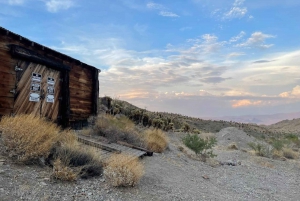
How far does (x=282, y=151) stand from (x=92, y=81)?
41.7ft

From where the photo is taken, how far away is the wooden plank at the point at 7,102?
30.2 feet

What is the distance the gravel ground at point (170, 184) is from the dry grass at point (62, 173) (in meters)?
0.13

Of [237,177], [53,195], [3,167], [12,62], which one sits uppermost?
[12,62]

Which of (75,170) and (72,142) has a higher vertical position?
(72,142)

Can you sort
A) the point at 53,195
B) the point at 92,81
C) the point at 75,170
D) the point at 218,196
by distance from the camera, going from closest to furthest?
the point at 53,195, the point at 75,170, the point at 218,196, the point at 92,81

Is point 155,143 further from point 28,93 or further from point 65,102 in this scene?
point 28,93

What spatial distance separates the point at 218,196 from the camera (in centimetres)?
691

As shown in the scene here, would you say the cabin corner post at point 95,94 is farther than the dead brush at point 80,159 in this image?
Result: Yes

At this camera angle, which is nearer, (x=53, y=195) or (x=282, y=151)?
(x=53, y=195)

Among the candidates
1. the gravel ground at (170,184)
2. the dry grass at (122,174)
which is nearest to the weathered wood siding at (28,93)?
the gravel ground at (170,184)

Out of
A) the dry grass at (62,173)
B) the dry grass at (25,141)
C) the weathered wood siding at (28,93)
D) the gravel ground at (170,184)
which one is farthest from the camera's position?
the weathered wood siding at (28,93)

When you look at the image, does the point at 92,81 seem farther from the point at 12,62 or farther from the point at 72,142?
the point at 72,142

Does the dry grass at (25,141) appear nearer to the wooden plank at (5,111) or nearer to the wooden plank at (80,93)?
the wooden plank at (5,111)

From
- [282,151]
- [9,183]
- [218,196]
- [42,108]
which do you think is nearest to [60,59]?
[42,108]
